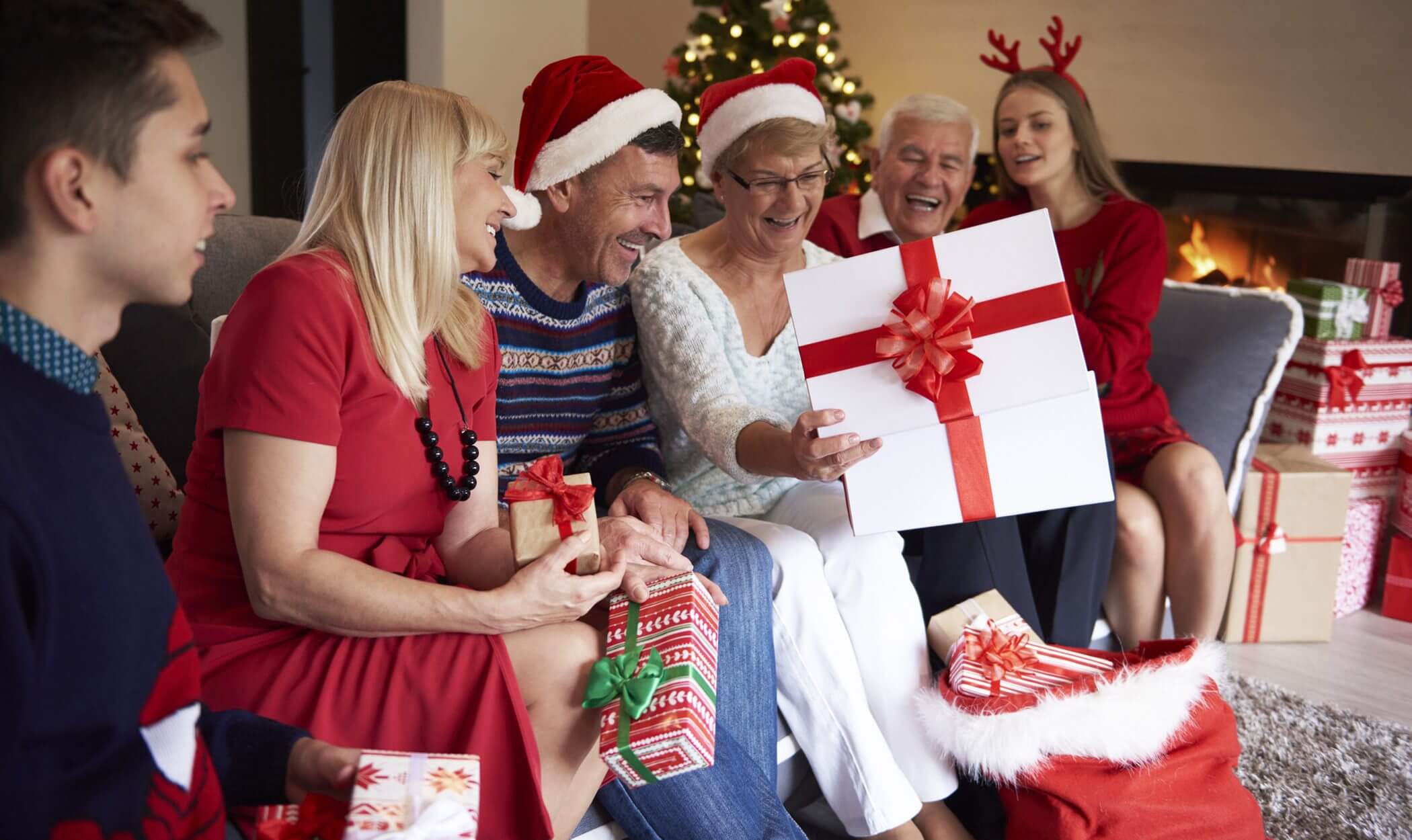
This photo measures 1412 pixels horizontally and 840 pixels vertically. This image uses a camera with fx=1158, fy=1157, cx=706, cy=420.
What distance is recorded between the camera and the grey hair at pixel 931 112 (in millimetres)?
2604

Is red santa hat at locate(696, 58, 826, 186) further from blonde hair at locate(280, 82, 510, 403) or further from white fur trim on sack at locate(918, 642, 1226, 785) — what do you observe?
white fur trim on sack at locate(918, 642, 1226, 785)

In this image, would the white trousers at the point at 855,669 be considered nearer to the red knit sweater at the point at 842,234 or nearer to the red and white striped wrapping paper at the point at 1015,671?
the red and white striped wrapping paper at the point at 1015,671

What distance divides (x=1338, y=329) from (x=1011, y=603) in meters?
1.66

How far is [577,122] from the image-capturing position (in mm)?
1906

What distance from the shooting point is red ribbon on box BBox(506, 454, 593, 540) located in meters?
1.38

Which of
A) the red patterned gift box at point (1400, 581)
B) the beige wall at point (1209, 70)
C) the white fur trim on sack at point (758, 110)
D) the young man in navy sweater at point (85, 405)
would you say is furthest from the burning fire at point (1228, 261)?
the young man in navy sweater at point (85, 405)

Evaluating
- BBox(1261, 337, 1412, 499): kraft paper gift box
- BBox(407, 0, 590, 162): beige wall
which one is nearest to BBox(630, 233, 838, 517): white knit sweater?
BBox(1261, 337, 1412, 499): kraft paper gift box

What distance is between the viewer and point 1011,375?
1.76 metres

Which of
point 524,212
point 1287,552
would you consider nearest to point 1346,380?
point 1287,552

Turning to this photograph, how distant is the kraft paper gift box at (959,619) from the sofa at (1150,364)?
0.96 ft

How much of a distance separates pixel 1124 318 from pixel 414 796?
1998mm

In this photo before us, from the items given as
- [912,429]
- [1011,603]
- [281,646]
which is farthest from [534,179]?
[1011,603]

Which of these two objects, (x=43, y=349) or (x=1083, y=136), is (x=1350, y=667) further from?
(x=43, y=349)

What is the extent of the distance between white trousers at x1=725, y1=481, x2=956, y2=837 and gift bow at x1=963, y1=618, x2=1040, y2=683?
0.10 m
